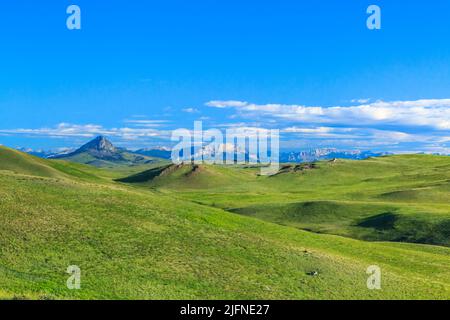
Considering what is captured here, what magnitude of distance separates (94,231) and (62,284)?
13.2 metres

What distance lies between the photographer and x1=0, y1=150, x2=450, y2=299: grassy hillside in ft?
126

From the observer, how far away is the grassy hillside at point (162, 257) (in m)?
38.5

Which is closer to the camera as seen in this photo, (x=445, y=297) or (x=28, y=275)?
(x=28, y=275)

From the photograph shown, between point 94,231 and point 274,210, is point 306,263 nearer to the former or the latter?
point 94,231

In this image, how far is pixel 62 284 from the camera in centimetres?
3675

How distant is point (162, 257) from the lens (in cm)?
4547

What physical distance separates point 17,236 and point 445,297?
42.1m

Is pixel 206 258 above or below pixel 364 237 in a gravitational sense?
above
